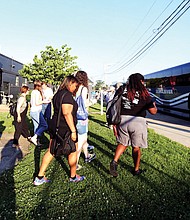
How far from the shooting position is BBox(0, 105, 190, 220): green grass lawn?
266cm

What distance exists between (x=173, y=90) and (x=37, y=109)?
10.6 metres

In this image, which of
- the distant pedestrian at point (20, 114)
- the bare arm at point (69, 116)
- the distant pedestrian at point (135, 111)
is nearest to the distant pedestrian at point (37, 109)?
the distant pedestrian at point (20, 114)

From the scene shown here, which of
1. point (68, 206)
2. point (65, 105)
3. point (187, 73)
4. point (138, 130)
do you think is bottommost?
point (68, 206)

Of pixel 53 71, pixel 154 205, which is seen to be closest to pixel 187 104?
pixel 154 205

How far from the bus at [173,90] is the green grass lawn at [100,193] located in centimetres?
877

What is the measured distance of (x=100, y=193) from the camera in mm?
3127

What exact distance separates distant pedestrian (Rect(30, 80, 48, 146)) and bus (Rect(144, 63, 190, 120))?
869cm

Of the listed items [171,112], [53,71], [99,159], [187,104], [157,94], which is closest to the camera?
[99,159]

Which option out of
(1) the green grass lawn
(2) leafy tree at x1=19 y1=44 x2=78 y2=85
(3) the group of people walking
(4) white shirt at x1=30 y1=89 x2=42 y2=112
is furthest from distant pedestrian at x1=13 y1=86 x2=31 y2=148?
(2) leafy tree at x1=19 y1=44 x2=78 y2=85

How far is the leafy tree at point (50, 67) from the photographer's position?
22.2 metres

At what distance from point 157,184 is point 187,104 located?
9.69m

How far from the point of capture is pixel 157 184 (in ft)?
11.3

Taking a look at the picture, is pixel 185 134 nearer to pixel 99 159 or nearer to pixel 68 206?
pixel 99 159

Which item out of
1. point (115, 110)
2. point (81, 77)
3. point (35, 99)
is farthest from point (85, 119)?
point (35, 99)
